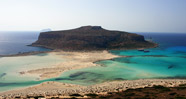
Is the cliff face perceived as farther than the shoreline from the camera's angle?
Yes

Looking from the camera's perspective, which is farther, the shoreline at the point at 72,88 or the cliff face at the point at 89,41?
the cliff face at the point at 89,41

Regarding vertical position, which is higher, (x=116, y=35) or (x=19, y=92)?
(x=116, y=35)

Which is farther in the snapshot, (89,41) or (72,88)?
(89,41)

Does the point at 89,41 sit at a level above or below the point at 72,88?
above

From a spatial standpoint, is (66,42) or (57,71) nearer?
(57,71)

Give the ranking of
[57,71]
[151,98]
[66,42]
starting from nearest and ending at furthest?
[151,98] < [57,71] < [66,42]

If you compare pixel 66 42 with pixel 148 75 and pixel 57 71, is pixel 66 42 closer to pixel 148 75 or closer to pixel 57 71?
pixel 57 71

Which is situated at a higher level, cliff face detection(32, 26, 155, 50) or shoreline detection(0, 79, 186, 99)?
cliff face detection(32, 26, 155, 50)

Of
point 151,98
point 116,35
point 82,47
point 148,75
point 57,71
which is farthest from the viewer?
point 116,35

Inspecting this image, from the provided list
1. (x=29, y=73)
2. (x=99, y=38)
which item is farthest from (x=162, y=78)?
(x=99, y=38)

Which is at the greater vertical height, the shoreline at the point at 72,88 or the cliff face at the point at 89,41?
the cliff face at the point at 89,41

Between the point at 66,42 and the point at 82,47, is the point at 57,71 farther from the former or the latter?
the point at 66,42
